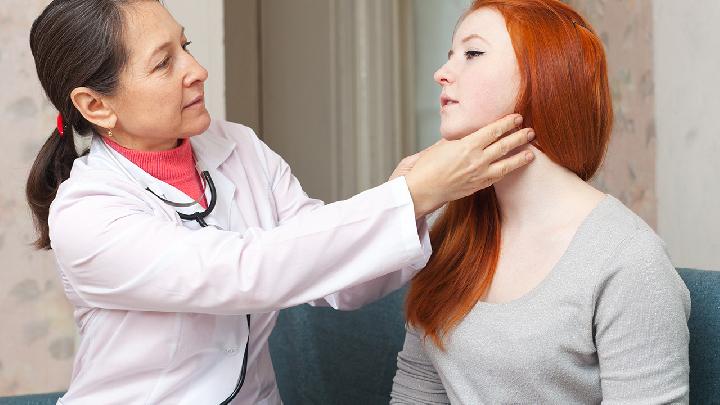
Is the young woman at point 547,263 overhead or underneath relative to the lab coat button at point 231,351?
overhead

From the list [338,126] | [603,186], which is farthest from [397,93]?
[603,186]

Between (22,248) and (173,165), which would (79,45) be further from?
(22,248)

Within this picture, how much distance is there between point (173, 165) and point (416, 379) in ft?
1.83

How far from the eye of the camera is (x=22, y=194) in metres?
2.24

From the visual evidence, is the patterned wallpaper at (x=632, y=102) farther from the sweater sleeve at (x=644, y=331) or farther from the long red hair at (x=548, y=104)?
the sweater sleeve at (x=644, y=331)

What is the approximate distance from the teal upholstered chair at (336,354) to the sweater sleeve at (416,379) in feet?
0.86

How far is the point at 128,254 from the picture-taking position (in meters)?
1.32

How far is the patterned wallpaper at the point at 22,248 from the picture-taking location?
221cm

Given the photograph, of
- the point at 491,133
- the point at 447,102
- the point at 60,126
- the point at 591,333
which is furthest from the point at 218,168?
the point at 591,333

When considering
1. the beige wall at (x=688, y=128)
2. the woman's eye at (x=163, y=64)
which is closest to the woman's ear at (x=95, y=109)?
the woman's eye at (x=163, y=64)

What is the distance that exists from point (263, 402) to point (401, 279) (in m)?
0.32

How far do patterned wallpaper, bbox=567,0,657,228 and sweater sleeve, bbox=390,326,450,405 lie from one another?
0.95 meters

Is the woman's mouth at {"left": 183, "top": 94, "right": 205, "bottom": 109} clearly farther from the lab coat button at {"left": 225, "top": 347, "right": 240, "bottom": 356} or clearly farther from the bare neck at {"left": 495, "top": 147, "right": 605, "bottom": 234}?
the bare neck at {"left": 495, "top": 147, "right": 605, "bottom": 234}

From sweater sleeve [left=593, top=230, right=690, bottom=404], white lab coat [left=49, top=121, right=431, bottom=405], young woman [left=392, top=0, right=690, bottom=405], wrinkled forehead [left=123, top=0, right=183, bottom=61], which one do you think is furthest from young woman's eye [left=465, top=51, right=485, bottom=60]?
wrinkled forehead [left=123, top=0, right=183, bottom=61]
